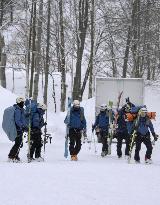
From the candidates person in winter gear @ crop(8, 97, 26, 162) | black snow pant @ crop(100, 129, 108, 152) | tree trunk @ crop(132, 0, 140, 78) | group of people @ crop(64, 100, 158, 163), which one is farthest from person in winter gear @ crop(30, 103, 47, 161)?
tree trunk @ crop(132, 0, 140, 78)

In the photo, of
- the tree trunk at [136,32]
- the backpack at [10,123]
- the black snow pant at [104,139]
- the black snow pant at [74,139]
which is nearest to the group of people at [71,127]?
the black snow pant at [74,139]

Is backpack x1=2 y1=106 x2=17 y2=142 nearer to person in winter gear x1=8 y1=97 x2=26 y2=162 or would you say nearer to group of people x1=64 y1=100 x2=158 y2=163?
person in winter gear x1=8 y1=97 x2=26 y2=162

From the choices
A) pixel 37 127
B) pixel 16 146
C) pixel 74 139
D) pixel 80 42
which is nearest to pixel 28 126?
pixel 37 127

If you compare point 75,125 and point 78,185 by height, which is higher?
point 75,125

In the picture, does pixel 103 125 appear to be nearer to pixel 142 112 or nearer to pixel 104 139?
pixel 104 139

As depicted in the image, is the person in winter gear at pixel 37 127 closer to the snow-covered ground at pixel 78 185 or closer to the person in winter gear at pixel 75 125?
the person in winter gear at pixel 75 125

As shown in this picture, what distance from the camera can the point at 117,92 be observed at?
24.7 meters

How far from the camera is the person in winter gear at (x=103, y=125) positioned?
17.5 meters

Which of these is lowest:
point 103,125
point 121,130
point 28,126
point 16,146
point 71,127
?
point 16,146

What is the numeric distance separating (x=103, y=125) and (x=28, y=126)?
341 centimetres

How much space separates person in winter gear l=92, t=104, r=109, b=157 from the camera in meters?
17.5

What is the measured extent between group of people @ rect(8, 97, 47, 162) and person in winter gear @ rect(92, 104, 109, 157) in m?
2.78

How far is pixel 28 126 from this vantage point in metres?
15.0

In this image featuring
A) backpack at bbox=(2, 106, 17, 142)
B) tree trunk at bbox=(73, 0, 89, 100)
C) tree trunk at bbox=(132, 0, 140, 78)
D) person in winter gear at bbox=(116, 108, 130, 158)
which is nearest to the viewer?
backpack at bbox=(2, 106, 17, 142)
